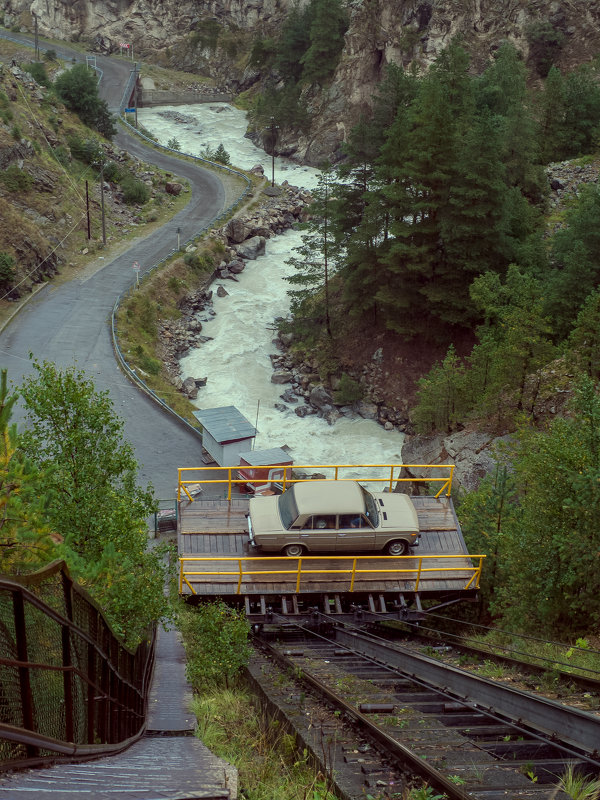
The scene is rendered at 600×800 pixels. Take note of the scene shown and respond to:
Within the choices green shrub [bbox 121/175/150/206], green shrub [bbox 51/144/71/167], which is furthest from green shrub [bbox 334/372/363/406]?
green shrub [bbox 51/144/71/167]

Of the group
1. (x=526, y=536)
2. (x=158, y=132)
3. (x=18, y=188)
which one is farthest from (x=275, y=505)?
(x=158, y=132)

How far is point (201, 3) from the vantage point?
353 feet

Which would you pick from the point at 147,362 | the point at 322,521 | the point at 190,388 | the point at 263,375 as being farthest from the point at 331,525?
the point at 263,375

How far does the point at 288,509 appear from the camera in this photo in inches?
707

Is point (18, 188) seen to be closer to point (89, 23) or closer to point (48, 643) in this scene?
point (48, 643)

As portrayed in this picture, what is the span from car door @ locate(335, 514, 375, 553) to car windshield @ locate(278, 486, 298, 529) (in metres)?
1.08

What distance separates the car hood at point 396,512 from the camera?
17.7 m

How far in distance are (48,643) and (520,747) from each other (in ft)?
19.7

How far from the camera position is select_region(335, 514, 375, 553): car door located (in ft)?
57.6

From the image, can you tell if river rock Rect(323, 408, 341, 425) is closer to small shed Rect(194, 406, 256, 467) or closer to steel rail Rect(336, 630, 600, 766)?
small shed Rect(194, 406, 256, 467)

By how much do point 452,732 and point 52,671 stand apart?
5703mm

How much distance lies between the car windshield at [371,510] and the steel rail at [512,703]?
4.25 meters

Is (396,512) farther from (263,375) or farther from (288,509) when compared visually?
(263,375)

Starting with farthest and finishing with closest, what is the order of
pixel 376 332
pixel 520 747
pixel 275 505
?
pixel 376 332 < pixel 275 505 < pixel 520 747
